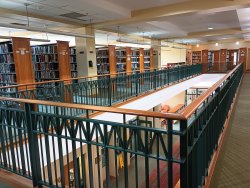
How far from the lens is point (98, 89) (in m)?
6.23

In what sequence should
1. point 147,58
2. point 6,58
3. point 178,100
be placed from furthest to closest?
point 178,100 < point 147,58 < point 6,58

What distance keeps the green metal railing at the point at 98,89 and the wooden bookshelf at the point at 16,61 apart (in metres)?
0.32

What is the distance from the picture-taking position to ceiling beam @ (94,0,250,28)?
5.84 metres

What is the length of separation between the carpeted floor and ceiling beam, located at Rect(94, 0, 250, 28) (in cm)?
363

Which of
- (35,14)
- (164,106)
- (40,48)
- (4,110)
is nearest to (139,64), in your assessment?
(164,106)

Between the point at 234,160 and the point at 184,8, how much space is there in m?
5.19

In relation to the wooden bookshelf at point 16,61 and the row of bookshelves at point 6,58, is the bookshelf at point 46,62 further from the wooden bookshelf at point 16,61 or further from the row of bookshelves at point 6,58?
the row of bookshelves at point 6,58

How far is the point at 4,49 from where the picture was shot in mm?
6816

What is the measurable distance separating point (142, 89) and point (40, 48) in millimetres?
4302

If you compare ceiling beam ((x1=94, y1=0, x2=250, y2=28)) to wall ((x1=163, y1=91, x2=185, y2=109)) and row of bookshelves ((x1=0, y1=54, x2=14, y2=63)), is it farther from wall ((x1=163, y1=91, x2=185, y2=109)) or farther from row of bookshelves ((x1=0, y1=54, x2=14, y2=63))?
wall ((x1=163, y1=91, x2=185, y2=109))

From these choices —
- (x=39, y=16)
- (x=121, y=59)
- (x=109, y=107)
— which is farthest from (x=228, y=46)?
(x=109, y=107)

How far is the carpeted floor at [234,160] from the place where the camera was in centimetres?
213

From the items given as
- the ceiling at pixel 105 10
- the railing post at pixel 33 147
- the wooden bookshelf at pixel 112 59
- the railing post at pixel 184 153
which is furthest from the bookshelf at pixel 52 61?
the railing post at pixel 184 153

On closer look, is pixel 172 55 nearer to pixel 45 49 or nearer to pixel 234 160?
pixel 45 49
